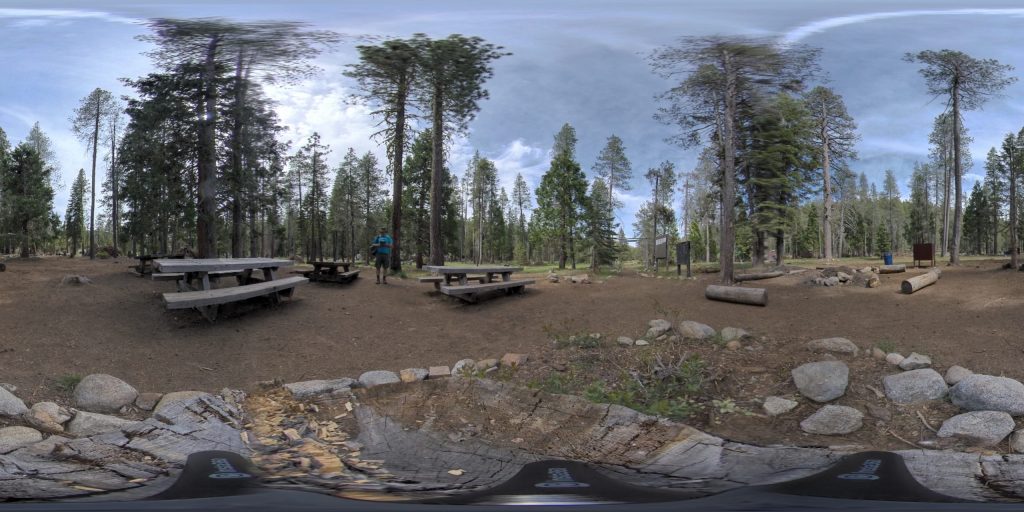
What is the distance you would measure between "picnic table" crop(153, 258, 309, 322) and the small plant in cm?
105

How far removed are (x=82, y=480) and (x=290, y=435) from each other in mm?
659

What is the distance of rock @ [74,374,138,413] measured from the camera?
2.80 meters

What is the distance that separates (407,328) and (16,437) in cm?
374

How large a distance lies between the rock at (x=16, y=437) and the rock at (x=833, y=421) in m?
3.64

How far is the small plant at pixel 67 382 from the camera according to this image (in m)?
3.12

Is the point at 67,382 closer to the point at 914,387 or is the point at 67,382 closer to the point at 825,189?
the point at 914,387

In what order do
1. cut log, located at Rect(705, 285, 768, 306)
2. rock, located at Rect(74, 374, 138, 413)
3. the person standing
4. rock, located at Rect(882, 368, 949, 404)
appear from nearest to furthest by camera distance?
rock, located at Rect(882, 368, 949, 404) → rock, located at Rect(74, 374, 138, 413) → cut log, located at Rect(705, 285, 768, 306) → the person standing

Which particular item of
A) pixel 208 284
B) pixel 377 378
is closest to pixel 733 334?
pixel 377 378

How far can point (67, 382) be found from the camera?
3.19m

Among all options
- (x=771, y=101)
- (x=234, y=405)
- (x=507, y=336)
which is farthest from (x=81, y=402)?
(x=771, y=101)

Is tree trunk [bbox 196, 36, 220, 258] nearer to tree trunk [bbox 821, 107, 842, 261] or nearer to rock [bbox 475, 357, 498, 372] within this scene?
rock [bbox 475, 357, 498, 372]

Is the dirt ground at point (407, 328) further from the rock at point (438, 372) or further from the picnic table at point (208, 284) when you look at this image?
the rock at point (438, 372)

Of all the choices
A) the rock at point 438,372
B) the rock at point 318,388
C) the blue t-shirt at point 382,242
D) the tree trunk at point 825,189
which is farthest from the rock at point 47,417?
the blue t-shirt at point 382,242

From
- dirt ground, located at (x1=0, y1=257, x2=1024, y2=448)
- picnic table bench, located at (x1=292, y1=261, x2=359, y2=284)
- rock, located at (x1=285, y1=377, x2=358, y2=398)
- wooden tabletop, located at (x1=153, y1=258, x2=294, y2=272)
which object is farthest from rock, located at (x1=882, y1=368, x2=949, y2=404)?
picnic table bench, located at (x1=292, y1=261, x2=359, y2=284)
